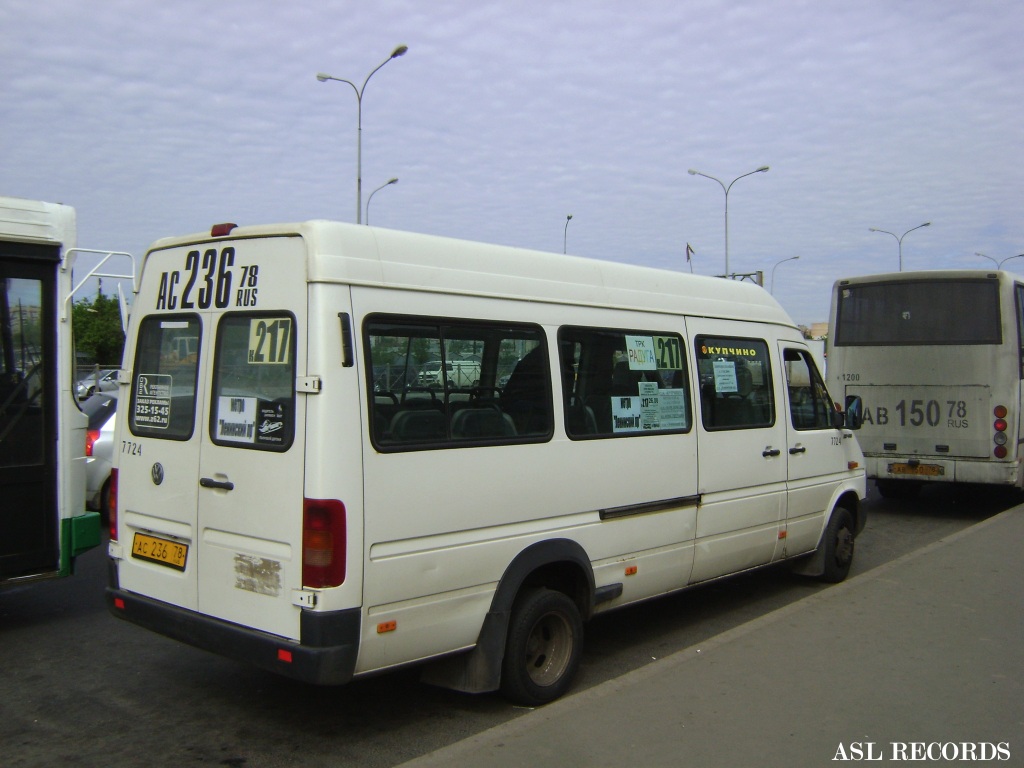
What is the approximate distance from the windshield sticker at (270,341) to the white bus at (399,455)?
0.01 meters

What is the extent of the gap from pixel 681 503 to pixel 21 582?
14.4ft

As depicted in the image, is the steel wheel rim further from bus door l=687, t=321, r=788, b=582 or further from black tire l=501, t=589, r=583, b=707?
bus door l=687, t=321, r=788, b=582

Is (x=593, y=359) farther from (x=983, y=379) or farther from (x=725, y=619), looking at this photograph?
(x=983, y=379)

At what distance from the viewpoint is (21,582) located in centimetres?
627

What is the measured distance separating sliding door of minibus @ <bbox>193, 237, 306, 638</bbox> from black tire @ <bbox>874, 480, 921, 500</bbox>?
36.9 ft

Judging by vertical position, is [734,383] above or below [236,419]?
above

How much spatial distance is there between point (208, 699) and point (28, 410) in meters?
2.45

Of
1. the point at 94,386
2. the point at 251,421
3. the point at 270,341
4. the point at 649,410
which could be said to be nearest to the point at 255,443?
the point at 251,421

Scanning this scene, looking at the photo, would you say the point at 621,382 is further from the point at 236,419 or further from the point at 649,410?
the point at 236,419

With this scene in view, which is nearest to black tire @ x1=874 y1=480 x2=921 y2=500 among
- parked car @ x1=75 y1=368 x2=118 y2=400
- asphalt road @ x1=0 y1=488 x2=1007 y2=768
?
asphalt road @ x1=0 y1=488 x2=1007 y2=768

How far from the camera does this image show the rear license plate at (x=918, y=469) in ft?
38.8

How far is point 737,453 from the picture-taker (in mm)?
6516

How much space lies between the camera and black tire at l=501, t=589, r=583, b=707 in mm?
4840

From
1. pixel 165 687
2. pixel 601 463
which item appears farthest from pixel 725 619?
pixel 165 687
